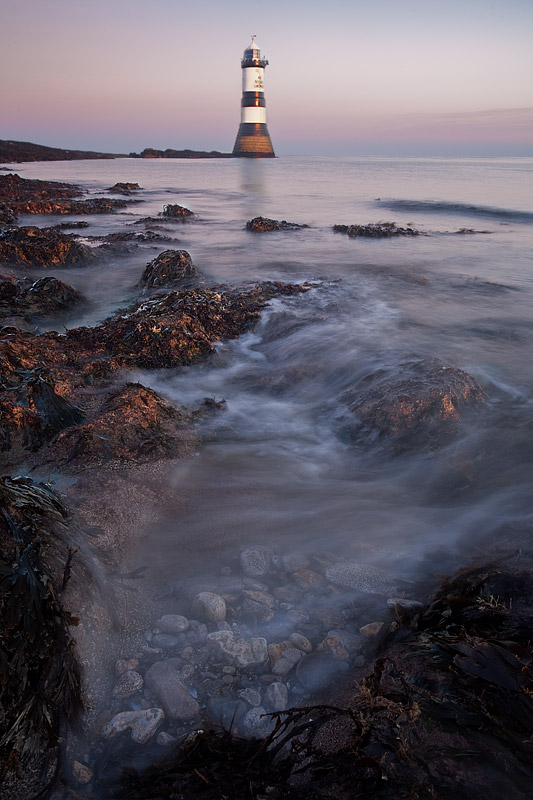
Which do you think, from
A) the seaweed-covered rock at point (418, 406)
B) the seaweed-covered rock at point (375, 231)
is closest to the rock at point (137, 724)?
the seaweed-covered rock at point (418, 406)

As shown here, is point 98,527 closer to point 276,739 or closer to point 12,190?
point 276,739

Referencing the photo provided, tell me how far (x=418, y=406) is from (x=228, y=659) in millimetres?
2877

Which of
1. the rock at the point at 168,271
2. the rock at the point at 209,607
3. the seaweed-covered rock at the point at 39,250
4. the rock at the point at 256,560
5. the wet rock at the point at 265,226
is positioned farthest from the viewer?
the wet rock at the point at 265,226

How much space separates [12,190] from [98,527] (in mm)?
22997

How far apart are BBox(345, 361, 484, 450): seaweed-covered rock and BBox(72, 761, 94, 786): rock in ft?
10.1

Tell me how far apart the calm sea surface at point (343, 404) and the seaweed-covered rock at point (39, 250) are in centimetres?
51

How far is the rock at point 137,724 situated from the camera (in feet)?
5.74

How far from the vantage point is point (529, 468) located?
3.70 m

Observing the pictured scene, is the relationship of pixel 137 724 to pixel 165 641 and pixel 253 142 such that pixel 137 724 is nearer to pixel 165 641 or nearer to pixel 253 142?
pixel 165 641

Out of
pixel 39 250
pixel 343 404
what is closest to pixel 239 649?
pixel 343 404

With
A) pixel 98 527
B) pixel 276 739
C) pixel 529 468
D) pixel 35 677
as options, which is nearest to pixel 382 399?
pixel 529 468

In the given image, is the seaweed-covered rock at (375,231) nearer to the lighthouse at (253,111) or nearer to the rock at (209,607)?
the rock at (209,607)

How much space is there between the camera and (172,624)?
221 cm

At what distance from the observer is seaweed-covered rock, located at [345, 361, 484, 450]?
13.5 ft
